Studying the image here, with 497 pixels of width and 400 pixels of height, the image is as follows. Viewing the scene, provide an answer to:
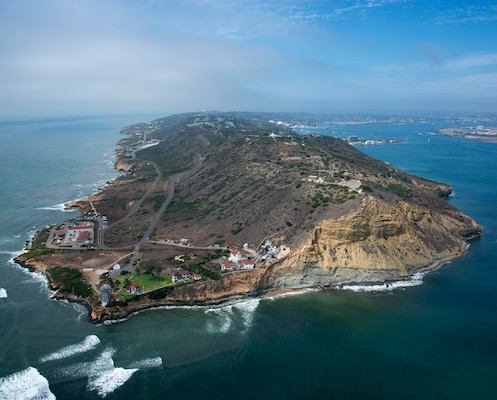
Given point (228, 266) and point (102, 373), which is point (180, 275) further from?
point (102, 373)

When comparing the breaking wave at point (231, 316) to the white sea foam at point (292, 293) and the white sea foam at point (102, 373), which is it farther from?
the white sea foam at point (102, 373)

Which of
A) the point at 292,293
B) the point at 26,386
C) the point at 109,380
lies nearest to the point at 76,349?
the point at 26,386

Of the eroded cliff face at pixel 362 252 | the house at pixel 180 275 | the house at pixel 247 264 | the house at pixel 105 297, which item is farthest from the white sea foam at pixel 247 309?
the house at pixel 105 297

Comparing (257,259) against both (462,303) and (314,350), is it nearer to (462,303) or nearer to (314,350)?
(314,350)

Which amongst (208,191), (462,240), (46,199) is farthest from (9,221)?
(462,240)

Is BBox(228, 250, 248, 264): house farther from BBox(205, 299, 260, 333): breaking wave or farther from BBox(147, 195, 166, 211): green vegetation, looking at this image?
BBox(147, 195, 166, 211): green vegetation

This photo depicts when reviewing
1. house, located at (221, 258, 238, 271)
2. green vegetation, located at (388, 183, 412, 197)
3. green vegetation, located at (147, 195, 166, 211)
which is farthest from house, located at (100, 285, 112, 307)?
green vegetation, located at (388, 183, 412, 197)

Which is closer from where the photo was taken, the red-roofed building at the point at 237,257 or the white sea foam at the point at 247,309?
the white sea foam at the point at 247,309
